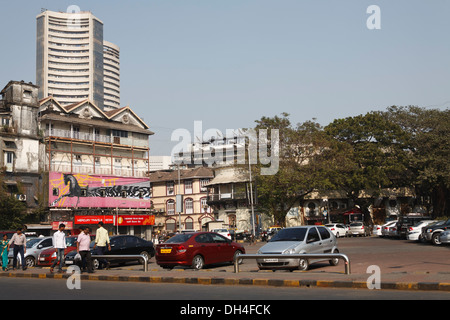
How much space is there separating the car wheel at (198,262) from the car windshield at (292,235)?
126 inches

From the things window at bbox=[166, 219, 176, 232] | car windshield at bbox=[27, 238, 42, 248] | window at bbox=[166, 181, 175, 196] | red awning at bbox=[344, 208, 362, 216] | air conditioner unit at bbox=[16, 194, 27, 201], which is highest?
window at bbox=[166, 181, 175, 196]

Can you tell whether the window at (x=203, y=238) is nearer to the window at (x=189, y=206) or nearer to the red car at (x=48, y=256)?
the red car at (x=48, y=256)

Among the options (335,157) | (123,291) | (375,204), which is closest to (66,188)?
(335,157)

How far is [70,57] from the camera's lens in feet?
535

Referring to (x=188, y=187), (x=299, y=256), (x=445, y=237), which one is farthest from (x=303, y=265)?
(x=188, y=187)

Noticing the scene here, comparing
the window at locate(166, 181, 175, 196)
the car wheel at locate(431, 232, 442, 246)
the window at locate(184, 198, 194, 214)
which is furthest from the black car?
the window at locate(166, 181, 175, 196)

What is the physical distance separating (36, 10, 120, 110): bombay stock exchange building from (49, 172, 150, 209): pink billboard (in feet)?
317

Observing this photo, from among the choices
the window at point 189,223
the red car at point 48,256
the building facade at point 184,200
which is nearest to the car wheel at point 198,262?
the red car at point 48,256

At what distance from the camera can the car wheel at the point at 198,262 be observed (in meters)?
19.3

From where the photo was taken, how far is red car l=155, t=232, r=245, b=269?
63.1ft

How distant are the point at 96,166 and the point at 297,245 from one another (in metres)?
52.7

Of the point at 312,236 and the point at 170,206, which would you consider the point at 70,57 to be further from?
the point at 312,236

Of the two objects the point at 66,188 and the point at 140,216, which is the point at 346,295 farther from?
the point at 140,216

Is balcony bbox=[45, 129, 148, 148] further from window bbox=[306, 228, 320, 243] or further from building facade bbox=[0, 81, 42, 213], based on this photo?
window bbox=[306, 228, 320, 243]
